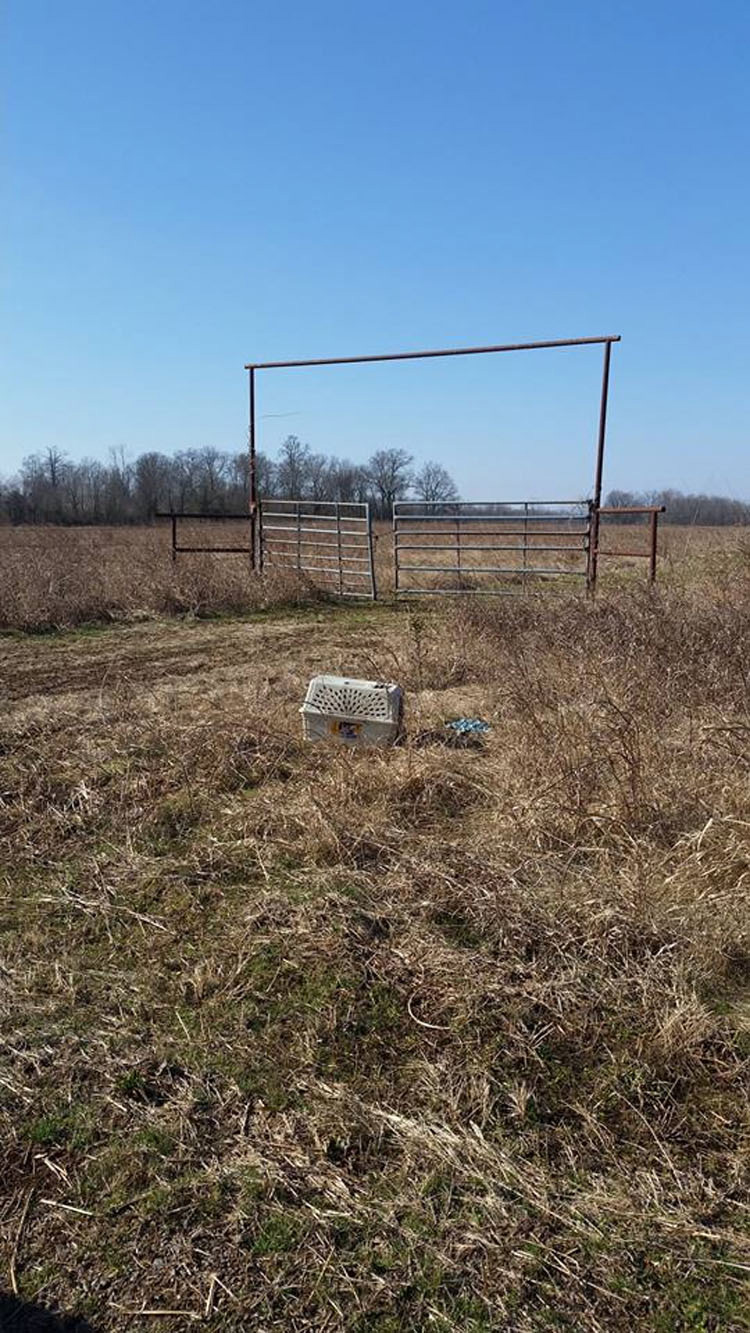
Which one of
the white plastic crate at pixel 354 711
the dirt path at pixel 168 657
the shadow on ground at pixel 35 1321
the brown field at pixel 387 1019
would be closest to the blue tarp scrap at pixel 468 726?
the brown field at pixel 387 1019

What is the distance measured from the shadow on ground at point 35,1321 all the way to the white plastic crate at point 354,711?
10.5ft

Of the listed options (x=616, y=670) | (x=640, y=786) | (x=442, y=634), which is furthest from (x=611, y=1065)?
(x=442, y=634)

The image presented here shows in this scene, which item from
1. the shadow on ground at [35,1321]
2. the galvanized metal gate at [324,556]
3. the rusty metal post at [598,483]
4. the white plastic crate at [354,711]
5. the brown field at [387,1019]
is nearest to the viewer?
the shadow on ground at [35,1321]

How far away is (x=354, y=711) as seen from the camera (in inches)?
184

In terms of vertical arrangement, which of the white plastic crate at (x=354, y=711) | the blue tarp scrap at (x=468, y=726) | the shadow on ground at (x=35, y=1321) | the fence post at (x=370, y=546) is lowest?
the shadow on ground at (x=35, y=1321)

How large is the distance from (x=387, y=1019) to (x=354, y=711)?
7.89 feet

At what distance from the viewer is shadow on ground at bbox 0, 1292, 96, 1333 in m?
1.56

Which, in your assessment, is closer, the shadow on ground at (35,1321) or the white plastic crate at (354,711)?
the shadow on ground at (35,1321)

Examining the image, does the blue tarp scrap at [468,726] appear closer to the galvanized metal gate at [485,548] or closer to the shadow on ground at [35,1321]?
the shadow on ground at [35,1321]

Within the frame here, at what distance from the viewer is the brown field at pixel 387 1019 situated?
1.67 meters

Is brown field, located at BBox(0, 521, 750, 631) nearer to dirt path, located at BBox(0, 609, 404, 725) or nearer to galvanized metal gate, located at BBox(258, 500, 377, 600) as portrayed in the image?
galvanized metal gate, located at BBox(258, 500, 377, 600)

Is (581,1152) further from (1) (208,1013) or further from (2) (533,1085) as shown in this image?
(1) (208,1013)

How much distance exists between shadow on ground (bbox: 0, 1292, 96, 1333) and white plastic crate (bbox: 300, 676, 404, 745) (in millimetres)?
3196

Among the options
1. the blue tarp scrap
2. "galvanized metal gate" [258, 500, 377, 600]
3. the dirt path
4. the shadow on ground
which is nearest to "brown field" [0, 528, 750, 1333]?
the shadow on ground
